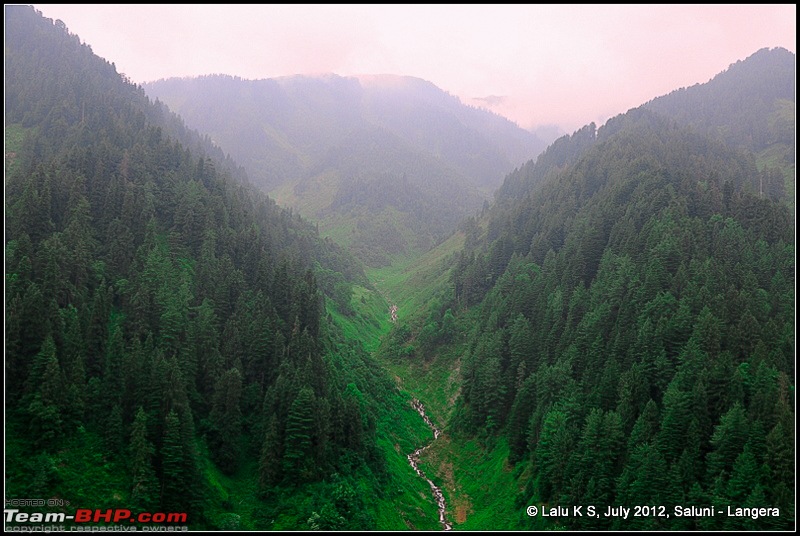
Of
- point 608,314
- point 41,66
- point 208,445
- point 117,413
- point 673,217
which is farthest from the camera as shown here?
point 41,66

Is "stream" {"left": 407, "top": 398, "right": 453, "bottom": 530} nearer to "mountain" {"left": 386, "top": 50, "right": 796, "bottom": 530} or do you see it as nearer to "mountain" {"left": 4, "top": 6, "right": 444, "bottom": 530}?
"mountain" {"left": 4, "top": 6, "right": 444, "bottom": 530}

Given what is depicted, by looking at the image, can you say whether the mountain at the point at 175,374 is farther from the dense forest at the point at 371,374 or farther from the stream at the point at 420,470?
the stream at the point at 420,470

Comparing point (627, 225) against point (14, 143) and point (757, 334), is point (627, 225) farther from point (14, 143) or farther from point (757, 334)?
point (14, 143)

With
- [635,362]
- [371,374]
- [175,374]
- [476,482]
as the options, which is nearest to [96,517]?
[175,374]

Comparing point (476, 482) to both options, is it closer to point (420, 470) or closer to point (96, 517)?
point (420, 470)

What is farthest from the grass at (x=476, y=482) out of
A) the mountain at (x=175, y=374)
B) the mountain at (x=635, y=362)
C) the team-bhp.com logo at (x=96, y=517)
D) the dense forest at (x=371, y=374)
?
the team-bhp.com logo at (x=96, y=517)

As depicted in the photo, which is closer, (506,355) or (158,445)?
(158,445)

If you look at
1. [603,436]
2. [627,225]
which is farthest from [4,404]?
[627,225]
